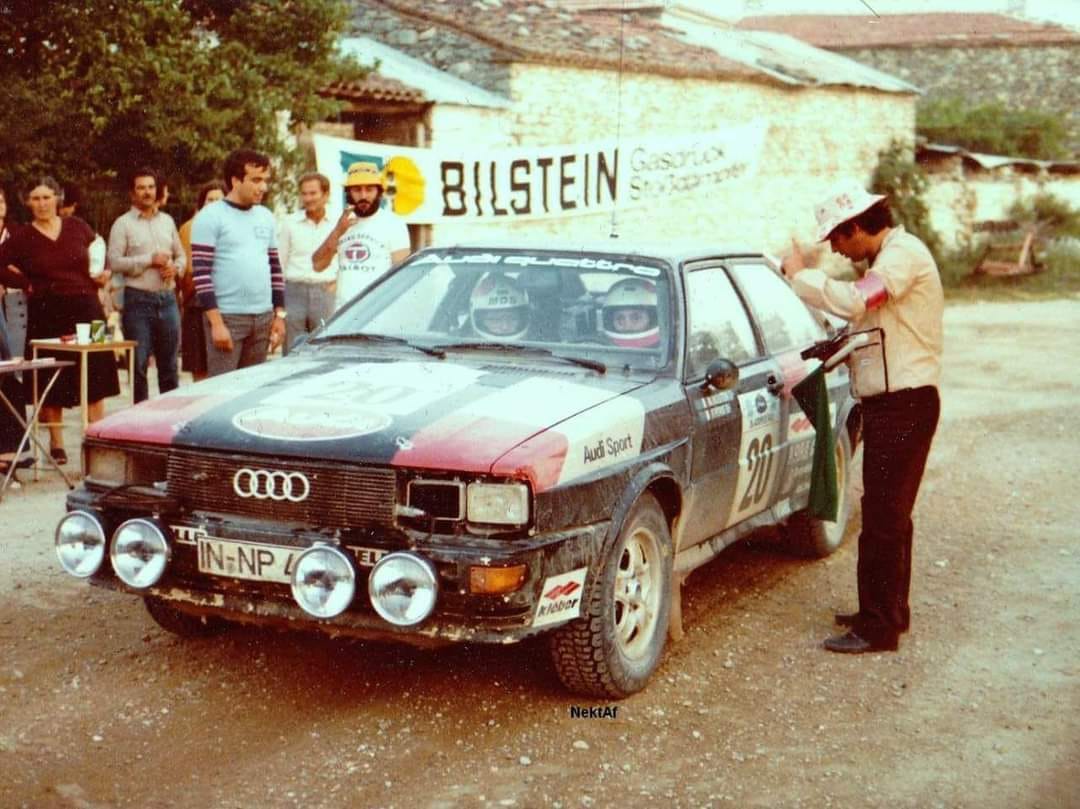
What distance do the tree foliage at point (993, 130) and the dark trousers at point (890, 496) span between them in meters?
33.0

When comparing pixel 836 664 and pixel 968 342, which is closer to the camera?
pixel 836 664

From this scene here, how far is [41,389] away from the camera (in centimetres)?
911

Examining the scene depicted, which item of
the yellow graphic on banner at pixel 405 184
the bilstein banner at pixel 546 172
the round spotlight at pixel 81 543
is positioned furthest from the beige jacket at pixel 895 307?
the yellow graphic on banner at pixel 405 184

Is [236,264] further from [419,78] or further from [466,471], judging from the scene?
[419,78]

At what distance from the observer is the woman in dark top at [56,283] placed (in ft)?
28.7

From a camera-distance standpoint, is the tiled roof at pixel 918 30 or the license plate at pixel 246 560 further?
the tiled roof at pixel 918 30

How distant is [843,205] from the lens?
18.2 feet

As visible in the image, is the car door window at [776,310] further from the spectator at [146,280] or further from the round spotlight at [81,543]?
the spectator at [146,280]

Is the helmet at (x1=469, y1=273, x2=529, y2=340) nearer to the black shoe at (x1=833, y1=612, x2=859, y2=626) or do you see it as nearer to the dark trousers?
the dark trousers

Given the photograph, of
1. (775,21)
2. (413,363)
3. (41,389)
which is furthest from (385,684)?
(775,21)

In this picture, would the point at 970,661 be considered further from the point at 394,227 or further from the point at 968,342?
the point at 968,342

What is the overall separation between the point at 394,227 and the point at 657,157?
1440 cm

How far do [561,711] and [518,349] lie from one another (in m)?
1.41

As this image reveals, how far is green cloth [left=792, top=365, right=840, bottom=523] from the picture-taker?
20.4 feet
